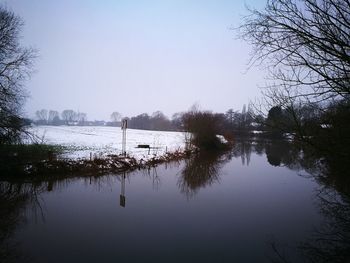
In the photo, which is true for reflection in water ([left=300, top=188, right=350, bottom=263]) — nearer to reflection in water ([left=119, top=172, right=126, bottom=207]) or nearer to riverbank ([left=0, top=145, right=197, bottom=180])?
reflection in water ([left=119, top=172, right=126, bottom=207])

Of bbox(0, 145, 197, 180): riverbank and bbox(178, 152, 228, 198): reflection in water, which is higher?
bbox(0, 145, 197, 180): riverbank

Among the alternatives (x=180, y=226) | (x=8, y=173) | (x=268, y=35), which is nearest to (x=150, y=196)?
(x=180, y=226)

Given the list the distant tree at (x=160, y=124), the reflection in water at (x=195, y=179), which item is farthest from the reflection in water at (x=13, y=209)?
the distant tree at (x=160, y=124)

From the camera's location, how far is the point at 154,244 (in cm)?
665

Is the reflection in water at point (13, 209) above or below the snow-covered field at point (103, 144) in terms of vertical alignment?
below

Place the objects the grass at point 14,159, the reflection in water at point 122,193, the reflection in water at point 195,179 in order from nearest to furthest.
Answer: the reflection in water at point 122,193
the reflection in water at point 195,179
the grass at point 14,159

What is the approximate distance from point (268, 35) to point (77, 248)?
6365 mm

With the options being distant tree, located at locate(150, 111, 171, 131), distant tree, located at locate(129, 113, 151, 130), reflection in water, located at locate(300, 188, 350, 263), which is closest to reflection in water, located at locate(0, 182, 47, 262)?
reflection in water, located at locate(300, 188, 350, 263)

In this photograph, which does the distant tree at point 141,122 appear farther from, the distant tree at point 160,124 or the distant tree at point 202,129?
the distant tree at point 202,129

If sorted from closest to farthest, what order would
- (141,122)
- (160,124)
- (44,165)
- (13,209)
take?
(13,209) → (44,165) → (160,124) → (141,122)

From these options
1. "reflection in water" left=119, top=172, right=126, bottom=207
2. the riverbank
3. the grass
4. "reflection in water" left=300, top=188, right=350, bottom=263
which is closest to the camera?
"reflection in water" left=300, top=188, right=350, bottom=263

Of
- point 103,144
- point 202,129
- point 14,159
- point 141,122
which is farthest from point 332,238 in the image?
point 141,122

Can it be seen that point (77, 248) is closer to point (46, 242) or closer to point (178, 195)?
point (46, 242)

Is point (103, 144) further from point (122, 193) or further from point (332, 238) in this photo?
point (332, 238)
